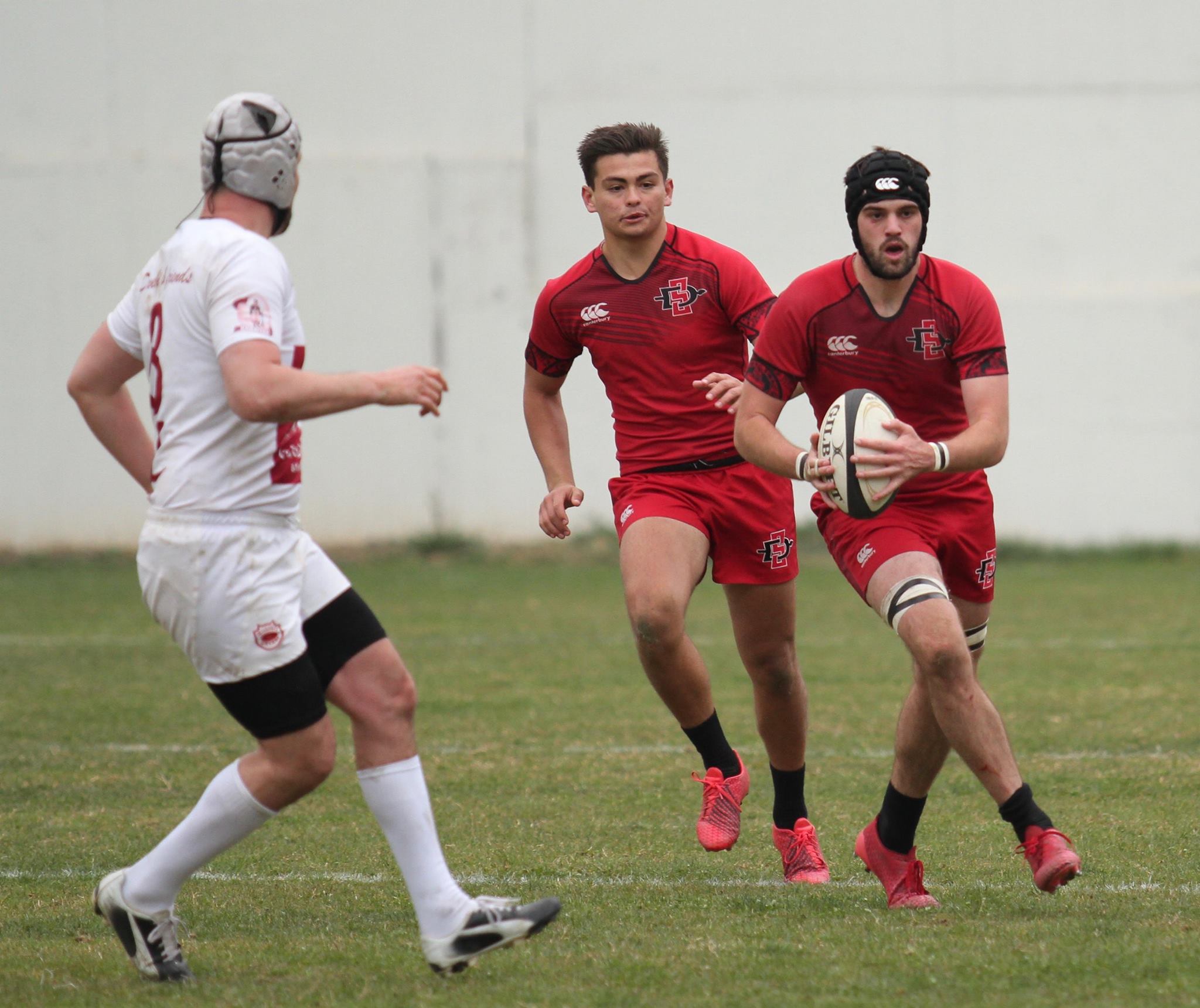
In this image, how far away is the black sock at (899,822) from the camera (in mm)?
4961

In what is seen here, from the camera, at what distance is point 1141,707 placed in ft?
28.6

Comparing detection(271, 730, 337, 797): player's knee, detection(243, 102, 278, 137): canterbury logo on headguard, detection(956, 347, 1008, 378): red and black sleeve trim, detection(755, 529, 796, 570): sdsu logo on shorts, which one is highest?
detection(243, 102, 278, 137): canterbury logo on headguard

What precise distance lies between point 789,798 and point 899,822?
2.30 ft

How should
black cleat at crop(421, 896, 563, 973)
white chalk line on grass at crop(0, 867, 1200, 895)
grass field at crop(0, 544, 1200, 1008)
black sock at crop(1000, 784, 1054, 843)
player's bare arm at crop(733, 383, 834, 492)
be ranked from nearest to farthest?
black cleat at crop(421, 896, 563, 973) < grass field at crop(0, 544, 1200, 1008) < black sock at crop(1000, 784, 1054, 843) < player's bare arm at crop(733, 383, 834, 492) < white chalk line on grass at crop(0, 867, 1200, 895)

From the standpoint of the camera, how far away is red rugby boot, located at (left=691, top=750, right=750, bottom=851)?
18.2 feet

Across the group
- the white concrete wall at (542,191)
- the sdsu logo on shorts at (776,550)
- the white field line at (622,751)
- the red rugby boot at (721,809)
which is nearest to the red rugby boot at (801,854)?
the red rugby boot at (721,809)

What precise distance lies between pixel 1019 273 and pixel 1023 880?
43.2 ft

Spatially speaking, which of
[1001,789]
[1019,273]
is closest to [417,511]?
[1019,273]

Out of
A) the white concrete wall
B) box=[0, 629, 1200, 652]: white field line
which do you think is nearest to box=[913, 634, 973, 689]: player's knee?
box=[0, 629, 1200, 652]: white field line

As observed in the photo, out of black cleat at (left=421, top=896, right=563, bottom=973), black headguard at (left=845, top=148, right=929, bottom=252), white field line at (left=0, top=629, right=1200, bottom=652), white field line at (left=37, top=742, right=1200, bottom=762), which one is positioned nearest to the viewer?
black cleat at (left=421, top=896, right=563, bottom=973)

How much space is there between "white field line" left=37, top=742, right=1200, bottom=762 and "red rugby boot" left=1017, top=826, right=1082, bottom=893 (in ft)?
10.1

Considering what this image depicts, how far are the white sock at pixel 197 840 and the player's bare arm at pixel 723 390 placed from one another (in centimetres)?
209

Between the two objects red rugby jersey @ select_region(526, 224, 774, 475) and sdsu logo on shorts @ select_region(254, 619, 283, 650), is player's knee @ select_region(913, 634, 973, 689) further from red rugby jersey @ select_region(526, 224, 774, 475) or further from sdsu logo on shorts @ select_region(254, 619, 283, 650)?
sdsu logo on shorts @ select_region(254, 619, 283, 650)

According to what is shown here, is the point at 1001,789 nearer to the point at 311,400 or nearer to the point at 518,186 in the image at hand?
the point at 311,400
